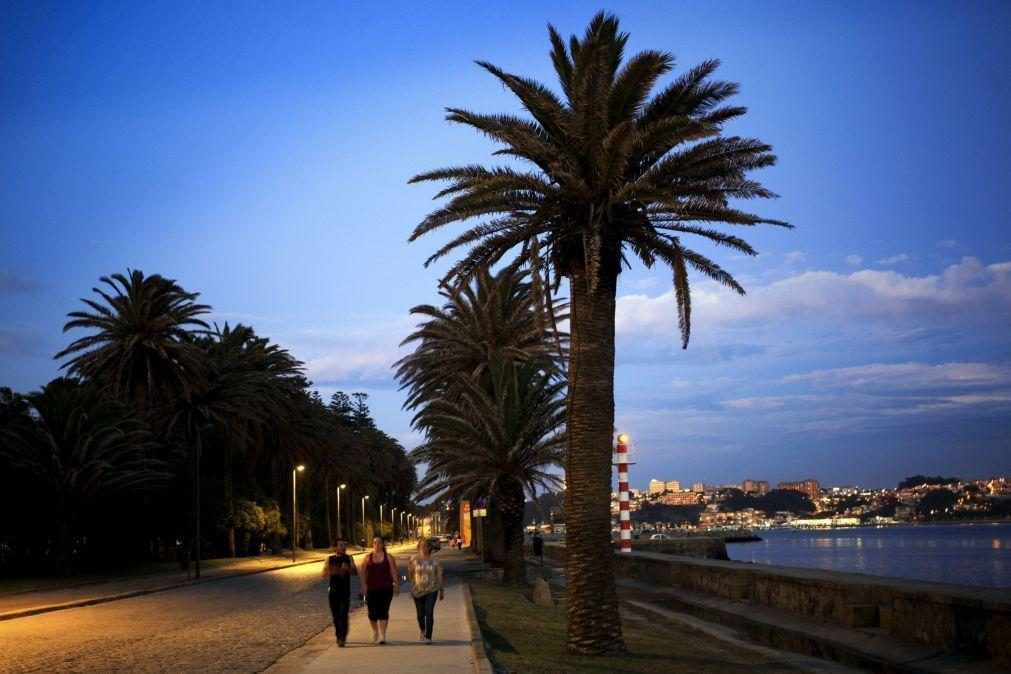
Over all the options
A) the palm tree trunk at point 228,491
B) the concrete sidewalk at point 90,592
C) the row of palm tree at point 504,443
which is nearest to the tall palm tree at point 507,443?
the row of palm tree at point 504,443

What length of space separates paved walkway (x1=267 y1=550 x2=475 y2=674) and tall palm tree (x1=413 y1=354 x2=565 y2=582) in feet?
46.8

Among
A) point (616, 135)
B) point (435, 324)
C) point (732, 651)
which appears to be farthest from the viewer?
point (435, 324)

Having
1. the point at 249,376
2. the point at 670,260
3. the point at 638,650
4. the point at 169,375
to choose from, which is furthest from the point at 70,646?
the point at 249,376

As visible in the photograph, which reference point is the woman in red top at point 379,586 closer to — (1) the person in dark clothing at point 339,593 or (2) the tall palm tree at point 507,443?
(1) the person in dark clothing at point 339,593

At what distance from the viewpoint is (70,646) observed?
56.9ft

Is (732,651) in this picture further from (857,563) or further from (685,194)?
(857,563)

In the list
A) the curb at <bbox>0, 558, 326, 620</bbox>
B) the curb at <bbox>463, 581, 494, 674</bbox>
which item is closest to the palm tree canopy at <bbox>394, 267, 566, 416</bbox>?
the curb at <bbox>0, 558, 326, 620</bbox>

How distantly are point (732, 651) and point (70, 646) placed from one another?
12.4 metres

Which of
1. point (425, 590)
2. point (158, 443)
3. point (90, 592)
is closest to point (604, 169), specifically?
point (425, 590)

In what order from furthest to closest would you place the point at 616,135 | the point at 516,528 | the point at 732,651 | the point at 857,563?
the point at 857,563, the point at 516,528, the point at 732,651, the point at 616,135

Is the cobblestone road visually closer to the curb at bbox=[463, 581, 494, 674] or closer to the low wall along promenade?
the curb at bbox=[463, 581, 494, 674]

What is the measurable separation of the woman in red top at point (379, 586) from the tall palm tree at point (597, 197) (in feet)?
9.99

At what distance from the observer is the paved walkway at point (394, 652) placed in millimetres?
13148

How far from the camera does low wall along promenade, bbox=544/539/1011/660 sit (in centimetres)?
1606
